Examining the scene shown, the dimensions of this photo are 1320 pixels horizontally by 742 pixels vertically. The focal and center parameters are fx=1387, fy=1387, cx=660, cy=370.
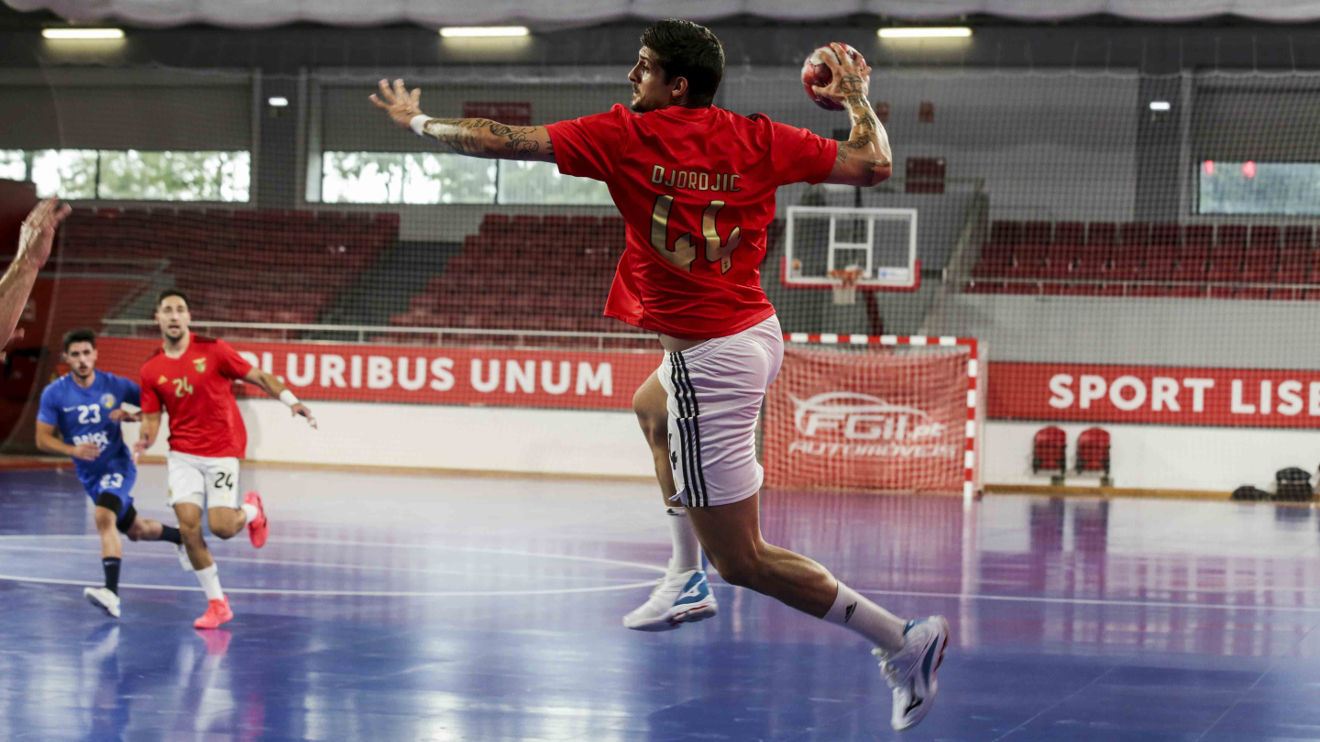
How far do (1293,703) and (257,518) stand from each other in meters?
6.21

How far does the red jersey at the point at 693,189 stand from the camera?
4.43 meters

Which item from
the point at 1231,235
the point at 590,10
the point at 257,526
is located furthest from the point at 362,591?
the point at 1231,235

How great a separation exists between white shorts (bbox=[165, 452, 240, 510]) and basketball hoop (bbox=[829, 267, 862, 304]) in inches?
482

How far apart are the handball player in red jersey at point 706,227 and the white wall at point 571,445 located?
15.5 meters

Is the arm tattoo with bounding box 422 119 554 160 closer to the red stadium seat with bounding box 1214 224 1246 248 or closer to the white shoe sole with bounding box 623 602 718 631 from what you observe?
the white shoe sole with bounding box 623 602 718 631

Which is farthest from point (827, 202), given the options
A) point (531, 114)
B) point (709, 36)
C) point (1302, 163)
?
point (709, 36)

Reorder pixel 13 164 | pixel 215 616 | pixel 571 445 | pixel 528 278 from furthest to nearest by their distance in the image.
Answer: pixel 13 164
pixel 528 278
pixel 571 445
pixel 215 616

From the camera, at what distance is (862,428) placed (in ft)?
65.0

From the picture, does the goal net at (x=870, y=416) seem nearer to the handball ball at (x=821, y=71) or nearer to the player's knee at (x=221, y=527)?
the player's knee at (x=221, y=527)

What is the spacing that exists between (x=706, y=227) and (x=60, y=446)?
5822 mm

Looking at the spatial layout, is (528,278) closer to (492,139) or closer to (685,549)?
(685,549)

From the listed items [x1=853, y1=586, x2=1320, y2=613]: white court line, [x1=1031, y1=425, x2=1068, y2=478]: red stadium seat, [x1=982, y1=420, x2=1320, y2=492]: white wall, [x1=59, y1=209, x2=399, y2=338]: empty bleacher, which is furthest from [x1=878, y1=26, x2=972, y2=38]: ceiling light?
[x1=853, y1=586, x2=1320, y2=613]: white court line

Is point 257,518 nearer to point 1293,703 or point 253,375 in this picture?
point 253,375

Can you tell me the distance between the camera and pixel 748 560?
4574 mm
